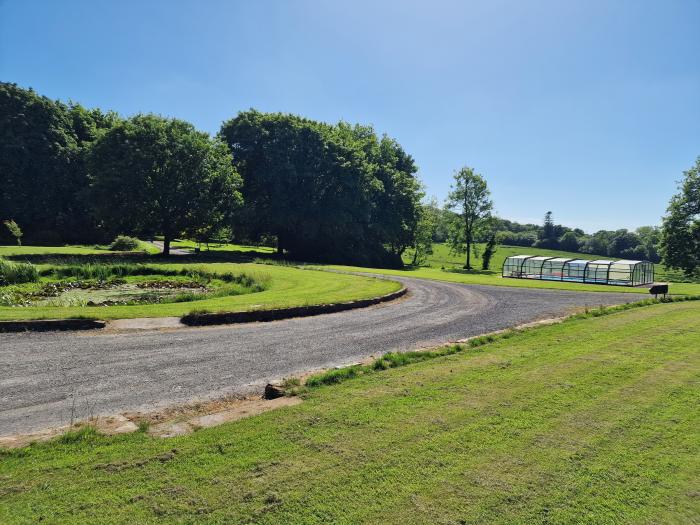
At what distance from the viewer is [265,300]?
17.2 meters

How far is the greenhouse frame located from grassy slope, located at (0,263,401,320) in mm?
25840

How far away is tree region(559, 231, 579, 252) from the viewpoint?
118875mm

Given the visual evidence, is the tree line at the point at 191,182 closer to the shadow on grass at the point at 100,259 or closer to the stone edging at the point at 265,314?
the shadow on grass at the point at 100,259

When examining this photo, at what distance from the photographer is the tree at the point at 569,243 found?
11888 cm

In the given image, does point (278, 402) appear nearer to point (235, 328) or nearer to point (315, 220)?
point (235, 328)

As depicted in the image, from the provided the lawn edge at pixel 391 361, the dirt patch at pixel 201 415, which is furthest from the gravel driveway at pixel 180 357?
the lawn edge at pixel 391 361

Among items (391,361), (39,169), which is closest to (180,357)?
(391,361)

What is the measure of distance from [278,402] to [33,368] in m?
5.72

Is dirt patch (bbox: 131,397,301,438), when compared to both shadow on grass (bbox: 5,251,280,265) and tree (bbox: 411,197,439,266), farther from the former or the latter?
tree (bbox: 411,197,439,266)

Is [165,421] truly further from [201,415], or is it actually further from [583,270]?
[583,270]

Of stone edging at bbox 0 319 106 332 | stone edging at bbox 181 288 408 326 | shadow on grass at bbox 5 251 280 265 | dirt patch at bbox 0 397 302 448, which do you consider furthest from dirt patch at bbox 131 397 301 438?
shadow on grass at bbox 5 251 280 265

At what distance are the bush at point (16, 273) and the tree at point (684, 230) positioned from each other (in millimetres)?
67540

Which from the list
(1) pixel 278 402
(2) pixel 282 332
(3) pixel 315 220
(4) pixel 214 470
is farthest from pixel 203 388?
(3) pixel 315 220

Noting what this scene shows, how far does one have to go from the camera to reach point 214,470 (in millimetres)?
4359
